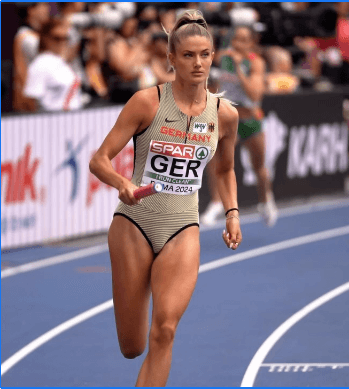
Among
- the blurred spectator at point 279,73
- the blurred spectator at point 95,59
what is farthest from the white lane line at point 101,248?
the blurred spectator at point 95,59

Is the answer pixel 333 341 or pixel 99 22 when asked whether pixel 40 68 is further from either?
pixel 333 341

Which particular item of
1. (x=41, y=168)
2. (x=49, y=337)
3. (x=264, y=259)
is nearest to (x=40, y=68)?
(x=41, y=168)

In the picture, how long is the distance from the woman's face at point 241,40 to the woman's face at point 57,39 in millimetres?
2302

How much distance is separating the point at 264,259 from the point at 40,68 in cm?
353

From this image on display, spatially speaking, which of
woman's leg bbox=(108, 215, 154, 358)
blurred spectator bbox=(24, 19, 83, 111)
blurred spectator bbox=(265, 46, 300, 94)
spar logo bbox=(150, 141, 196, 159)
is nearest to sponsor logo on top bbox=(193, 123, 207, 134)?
spar logo bbox=(150, 141, 196, 159)

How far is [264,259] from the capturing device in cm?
1205

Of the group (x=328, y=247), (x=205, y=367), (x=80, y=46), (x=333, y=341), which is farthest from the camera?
(x=80, y=46)

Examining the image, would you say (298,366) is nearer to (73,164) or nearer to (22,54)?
(73,164)

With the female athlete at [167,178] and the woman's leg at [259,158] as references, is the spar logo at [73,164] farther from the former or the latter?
the female athlete at [167,178]

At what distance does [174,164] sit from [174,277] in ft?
2.17

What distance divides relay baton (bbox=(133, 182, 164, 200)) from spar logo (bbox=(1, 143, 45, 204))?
653 centimetres

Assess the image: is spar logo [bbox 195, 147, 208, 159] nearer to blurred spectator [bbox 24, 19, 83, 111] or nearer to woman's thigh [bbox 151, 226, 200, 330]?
woman's thigh [bbox 151, 226, 200, 330]

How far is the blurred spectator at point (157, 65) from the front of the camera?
46.1 feet

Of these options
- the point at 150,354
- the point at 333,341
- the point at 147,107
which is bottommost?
the point at 333,341
